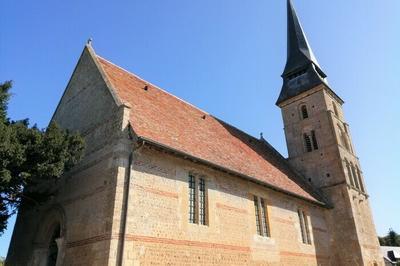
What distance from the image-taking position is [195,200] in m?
12.5

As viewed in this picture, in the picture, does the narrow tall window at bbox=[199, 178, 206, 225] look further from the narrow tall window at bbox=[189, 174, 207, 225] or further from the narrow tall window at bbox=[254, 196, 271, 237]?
the narrow tall window at bbox=[254, 196, 271, 237]

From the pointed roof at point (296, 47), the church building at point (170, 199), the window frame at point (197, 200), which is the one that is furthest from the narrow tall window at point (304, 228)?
the pointed roof at point (296, 47)

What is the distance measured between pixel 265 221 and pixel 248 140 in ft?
26.3

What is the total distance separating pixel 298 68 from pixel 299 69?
12cm

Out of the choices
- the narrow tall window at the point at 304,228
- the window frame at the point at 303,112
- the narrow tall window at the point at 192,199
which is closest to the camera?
the narrow tall window at the point at 192,199

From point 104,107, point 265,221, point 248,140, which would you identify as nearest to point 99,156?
point 104,107

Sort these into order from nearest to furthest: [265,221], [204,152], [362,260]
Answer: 1. [204,152]
2. [265,221]
3. [362,260]

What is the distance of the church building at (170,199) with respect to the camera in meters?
10.4

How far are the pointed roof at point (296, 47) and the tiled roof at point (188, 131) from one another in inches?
394

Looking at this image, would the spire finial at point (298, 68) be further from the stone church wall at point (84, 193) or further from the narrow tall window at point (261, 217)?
the stone church wall at point (84, 193)

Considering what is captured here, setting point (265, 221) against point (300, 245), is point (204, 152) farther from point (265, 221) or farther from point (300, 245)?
point (300, 245)

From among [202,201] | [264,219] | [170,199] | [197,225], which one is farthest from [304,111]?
[170,199]

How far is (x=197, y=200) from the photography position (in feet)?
41.0

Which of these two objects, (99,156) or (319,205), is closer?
(99,156)
